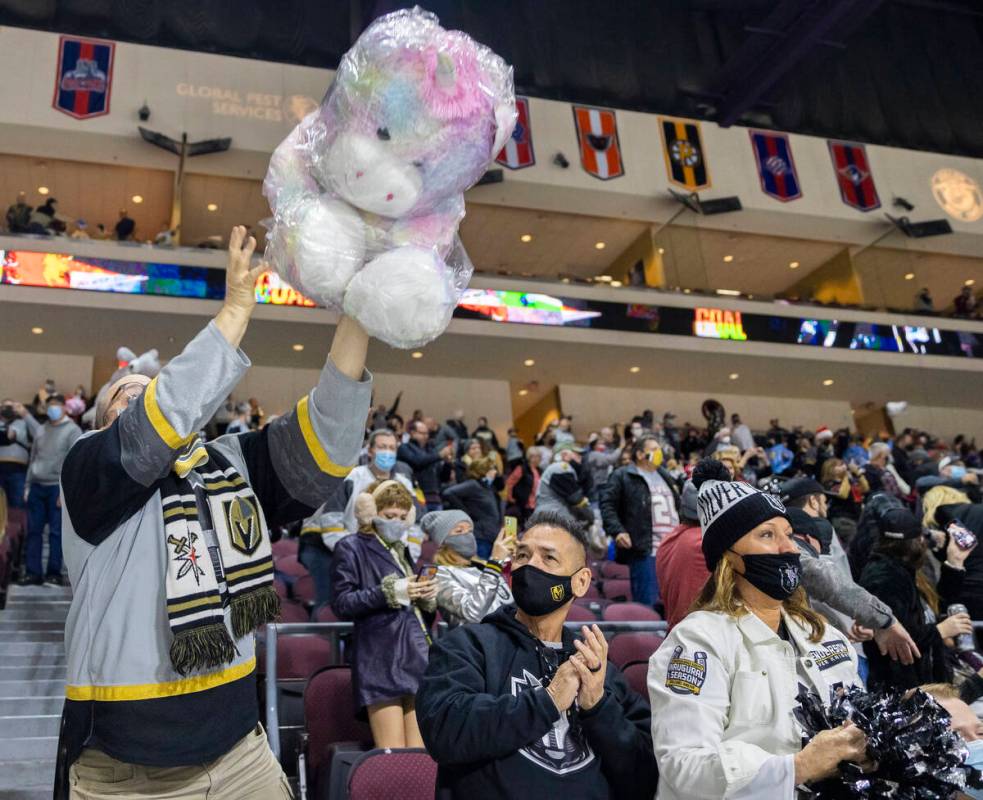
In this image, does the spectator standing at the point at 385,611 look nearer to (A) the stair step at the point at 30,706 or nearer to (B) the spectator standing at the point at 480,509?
(A) the stair step at the point at 30,706

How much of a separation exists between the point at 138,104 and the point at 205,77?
1279mm

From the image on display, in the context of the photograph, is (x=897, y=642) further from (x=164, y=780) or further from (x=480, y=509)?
(x=480, y=509)

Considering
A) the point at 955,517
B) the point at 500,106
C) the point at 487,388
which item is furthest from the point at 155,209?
the point at 500,106

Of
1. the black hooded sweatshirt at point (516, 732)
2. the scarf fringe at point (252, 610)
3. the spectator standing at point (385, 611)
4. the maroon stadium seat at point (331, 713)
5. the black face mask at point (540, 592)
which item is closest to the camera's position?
the scarf fringe at point (252, 610)

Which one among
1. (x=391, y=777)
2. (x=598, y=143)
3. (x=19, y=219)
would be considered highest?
(x=598, y=143)

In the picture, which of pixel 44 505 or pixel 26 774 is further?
pixel 44 505

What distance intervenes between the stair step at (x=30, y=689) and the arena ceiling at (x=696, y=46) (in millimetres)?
9743

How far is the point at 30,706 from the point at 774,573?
3376 mm

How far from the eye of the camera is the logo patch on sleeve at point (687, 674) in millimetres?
1797

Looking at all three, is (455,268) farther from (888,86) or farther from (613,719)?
(888,86)

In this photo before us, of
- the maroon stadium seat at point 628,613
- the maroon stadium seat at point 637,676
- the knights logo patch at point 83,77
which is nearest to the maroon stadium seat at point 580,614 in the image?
the maroon stadium seat at point 628,613

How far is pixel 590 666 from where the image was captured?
1.82m

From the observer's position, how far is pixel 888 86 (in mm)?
14531

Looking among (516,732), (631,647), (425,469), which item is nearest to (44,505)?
(425,469)
